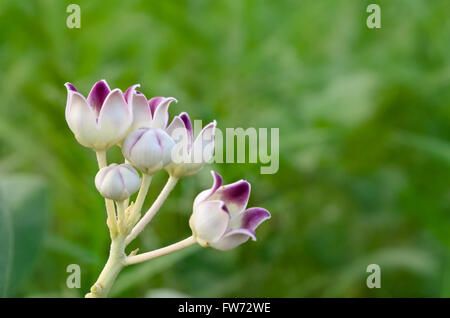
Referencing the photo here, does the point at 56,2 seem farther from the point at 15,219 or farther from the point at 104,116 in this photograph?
the point at 104,116

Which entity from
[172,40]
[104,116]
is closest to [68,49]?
[172,40]

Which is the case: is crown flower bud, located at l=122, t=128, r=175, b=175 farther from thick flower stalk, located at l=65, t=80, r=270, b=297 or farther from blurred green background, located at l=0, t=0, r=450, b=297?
blurred green background, located at l=0, t=0, r=450, b=297

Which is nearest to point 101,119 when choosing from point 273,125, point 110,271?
point 110,271

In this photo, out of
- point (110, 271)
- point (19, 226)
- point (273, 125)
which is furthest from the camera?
point (273, 125)

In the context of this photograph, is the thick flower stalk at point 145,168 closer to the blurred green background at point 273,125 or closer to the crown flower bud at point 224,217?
the crown flower bud at point 224,217

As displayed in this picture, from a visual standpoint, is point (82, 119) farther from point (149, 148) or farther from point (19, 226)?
point (19, 226)

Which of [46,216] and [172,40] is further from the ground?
[172,40]

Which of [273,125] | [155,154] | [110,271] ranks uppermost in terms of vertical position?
[273,125]
